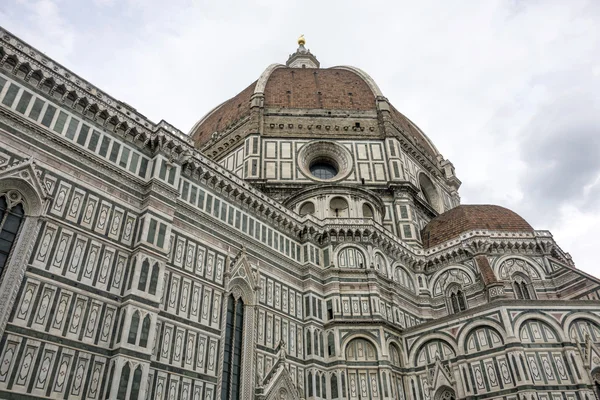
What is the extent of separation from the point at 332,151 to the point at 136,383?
26.3 meters

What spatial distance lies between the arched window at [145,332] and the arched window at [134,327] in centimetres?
24

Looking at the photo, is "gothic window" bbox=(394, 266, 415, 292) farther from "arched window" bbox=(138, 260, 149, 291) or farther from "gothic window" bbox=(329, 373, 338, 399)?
"arched window" bbox=(138, 260, 149, 291)

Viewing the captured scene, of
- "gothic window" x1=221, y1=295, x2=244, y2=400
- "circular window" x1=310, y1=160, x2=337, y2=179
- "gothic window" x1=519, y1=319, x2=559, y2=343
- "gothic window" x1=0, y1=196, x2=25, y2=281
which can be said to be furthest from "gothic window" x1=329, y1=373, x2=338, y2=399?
"circular window" x1=310, y1=160, x2=337, y2=179

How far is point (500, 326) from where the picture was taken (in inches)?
924

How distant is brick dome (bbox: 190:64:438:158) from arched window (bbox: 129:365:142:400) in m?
25.4

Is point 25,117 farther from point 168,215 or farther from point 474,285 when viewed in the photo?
point 474,285

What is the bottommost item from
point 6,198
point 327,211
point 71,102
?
point 6,198

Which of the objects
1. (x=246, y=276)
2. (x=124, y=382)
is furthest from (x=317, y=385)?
(x=124, y=382)

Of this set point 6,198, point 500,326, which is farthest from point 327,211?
point 6,198

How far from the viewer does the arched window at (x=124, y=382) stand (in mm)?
15482

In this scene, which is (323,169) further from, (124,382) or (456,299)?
(124,382)

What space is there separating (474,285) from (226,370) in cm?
1698

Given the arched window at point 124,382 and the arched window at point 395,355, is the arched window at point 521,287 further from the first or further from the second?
the arched window at point 124,382

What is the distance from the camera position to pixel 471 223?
32375mm
